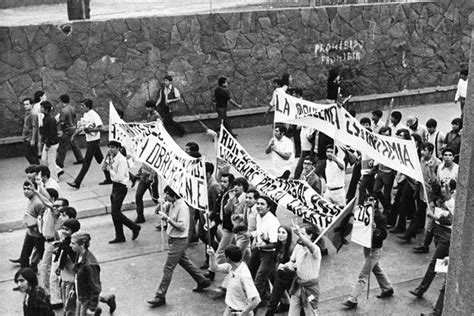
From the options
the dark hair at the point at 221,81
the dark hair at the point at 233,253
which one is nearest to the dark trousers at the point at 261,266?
the dark hair at the point at 233,253

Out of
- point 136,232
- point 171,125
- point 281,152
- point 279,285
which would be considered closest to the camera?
point 279,285

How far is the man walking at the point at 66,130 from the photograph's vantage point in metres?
15.3

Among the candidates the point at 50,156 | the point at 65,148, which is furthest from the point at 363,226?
the point at 65,148

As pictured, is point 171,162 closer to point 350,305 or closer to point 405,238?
point 350,305

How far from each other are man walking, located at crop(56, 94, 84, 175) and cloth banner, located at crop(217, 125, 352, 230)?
4843 mm

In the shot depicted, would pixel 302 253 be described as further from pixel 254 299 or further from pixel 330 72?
pixel 330 72

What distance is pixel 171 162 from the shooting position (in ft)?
35.2

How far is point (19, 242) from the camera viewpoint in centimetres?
1255

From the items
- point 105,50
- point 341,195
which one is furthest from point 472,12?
point 341,195

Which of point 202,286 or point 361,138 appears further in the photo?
point 361,138

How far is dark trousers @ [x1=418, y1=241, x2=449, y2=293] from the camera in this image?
32.9 feet

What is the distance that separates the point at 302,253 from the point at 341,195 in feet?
10.6

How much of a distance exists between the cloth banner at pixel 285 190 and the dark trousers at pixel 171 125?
646 cm

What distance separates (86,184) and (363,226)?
Result: 22.2 feet
